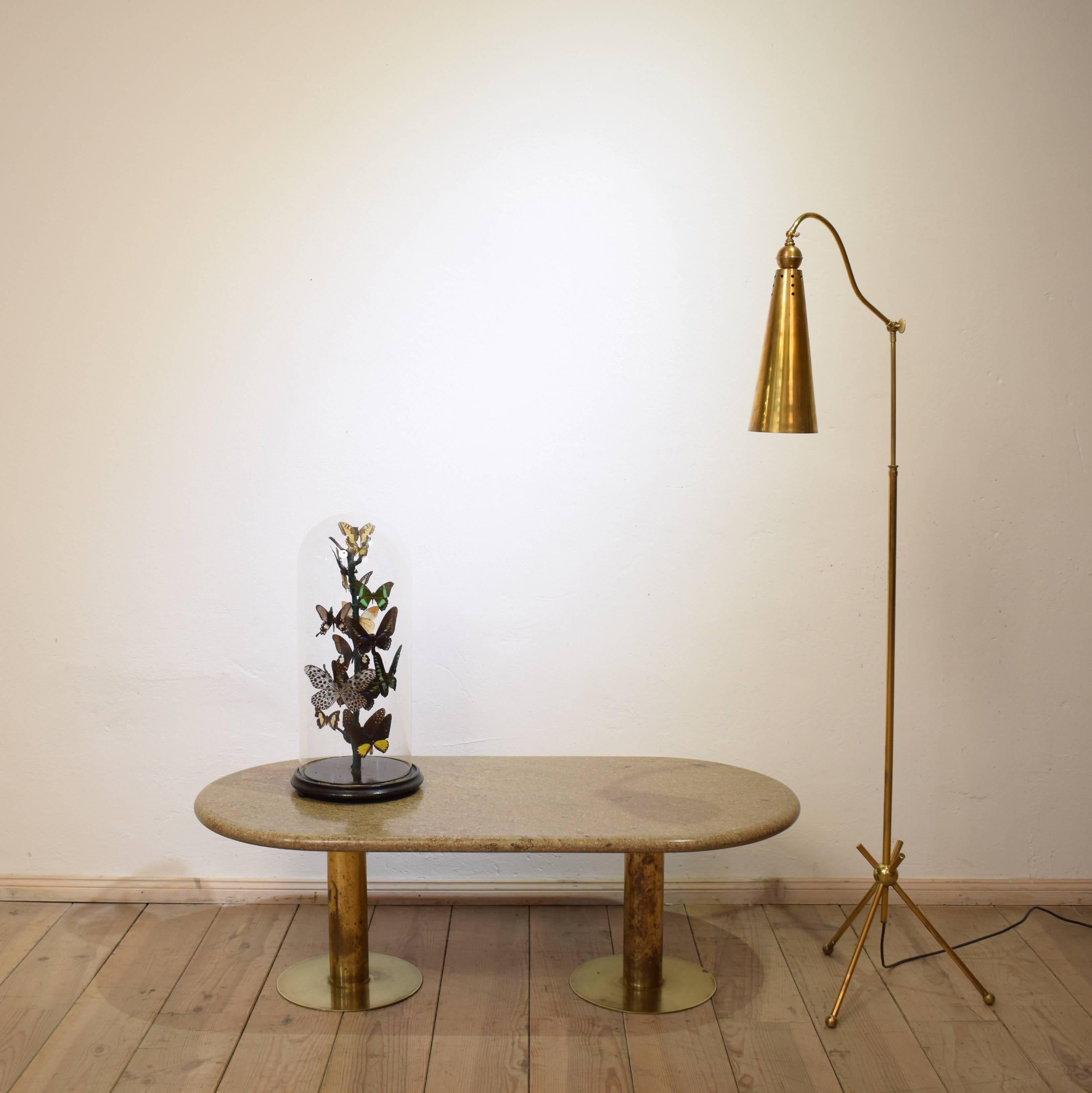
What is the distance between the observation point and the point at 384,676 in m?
2.31

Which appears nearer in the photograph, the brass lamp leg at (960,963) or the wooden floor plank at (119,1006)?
the wooden floor plank at (119,1006)

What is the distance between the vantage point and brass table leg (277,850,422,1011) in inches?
89.5

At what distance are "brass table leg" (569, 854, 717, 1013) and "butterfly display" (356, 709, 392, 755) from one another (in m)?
0.57

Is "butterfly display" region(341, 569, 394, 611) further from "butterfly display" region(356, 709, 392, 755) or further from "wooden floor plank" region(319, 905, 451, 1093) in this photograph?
"wooden floor plank" region(319, 905, 451, 1093)

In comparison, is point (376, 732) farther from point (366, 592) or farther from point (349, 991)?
point (349, 991)

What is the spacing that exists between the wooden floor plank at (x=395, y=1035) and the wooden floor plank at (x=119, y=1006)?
0.40 meters

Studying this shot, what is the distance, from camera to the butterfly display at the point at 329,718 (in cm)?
230

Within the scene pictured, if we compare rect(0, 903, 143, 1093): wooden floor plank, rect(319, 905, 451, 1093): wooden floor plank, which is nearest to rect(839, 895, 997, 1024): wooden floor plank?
rect(319, 905, 451, 1093): wooden floor plank

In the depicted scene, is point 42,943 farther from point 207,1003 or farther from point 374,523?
point 374,523

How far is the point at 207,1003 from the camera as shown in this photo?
2.29 metres

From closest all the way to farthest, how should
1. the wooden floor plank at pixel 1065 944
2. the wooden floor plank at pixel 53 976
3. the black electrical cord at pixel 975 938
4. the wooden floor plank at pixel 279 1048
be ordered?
1. the wooden floor plank at pixel 279 1048
2. the wooden floor plank at pixel 53 976
3. the wooden floor plank at pixel 1065 944
4. the black electrical cord at pixel 975 938

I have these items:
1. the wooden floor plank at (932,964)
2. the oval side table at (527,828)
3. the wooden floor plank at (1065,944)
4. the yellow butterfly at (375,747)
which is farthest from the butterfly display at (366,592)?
the wooden floor plank at (1065,944)

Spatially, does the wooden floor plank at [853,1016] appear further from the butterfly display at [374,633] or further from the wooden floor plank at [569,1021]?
the butterfly display at [374,633]

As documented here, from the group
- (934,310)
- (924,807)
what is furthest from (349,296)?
(924,807)
